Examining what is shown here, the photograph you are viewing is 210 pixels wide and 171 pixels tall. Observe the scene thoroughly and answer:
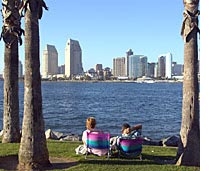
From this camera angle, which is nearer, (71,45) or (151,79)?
(71,45)

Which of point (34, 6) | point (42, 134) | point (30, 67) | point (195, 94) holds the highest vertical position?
point (34, 6)

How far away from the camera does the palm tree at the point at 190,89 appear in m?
6.95

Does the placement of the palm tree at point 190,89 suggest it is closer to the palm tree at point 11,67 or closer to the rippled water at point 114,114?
the palm tree at point 11,67

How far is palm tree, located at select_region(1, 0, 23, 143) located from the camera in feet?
31.3

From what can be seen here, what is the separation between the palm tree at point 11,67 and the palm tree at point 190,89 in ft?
15.9

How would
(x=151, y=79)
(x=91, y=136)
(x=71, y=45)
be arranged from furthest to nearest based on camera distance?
(x=151, y=79) < (x=71, y=45) < (x=91, y=136)

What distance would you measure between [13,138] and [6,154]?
1.59 meters

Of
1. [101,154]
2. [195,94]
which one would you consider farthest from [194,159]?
[101,154]

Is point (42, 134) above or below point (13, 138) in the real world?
above

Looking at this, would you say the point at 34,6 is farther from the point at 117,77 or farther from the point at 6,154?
the point at 117,77

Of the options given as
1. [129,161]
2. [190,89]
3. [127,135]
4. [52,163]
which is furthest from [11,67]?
[190,89]

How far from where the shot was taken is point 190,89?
700 cm

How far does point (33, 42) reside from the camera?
6781mm

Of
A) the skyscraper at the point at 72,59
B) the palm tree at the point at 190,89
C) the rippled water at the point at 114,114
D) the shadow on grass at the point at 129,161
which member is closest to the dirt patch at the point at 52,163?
the shadow on grass at the point at 129,161
